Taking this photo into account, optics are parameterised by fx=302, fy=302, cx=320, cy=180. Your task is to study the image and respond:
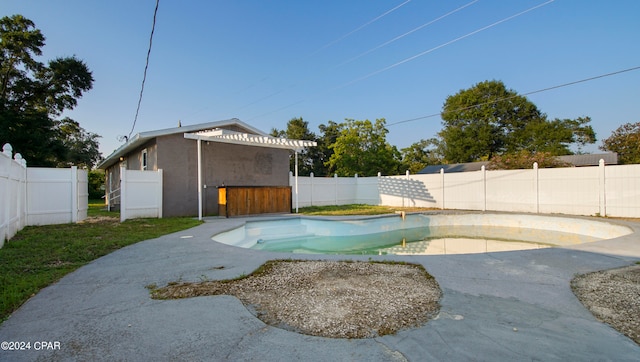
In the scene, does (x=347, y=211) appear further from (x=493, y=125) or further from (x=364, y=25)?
(x=493, y=125)

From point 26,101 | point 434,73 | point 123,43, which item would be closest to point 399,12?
point 434,73

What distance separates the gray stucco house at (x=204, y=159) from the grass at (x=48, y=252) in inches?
119

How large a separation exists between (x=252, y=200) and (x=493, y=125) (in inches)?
1332

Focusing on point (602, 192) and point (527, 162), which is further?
point (527, 162)

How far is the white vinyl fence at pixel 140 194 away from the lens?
10.2 meters

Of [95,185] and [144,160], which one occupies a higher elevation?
[144,160]

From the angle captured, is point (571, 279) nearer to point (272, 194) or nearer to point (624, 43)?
point (272, 194)

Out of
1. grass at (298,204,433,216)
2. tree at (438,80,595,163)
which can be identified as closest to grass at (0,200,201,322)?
grass at (298,204,433,216)

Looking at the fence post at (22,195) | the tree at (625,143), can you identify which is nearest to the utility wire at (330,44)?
the fence post at (22,195)

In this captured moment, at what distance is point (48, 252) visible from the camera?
5.21m

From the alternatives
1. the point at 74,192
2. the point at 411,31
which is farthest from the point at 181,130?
the point at 411,31

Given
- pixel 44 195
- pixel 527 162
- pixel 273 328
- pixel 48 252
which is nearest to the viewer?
pixel 273 328

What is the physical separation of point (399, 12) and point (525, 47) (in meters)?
8.38

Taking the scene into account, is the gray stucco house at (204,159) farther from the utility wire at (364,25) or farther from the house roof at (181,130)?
the utility wire at (364,25)
